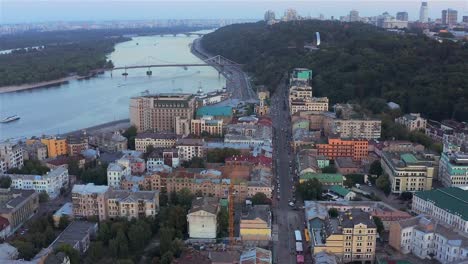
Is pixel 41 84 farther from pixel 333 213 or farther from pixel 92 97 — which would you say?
pixel 333 213

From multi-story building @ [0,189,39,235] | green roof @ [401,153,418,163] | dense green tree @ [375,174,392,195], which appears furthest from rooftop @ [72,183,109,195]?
green roof @ [401,153,418,163]

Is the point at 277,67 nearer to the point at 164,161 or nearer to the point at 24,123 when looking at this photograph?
the point at 24,123

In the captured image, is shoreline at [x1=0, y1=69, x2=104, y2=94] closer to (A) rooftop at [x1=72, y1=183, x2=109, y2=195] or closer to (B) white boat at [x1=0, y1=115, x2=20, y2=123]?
(B) white boat at [x1=0, y1=115, x2=20, y2=123]

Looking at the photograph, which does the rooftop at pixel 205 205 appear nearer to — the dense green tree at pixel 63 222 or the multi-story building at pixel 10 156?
the dense green tree at pixel 63 222

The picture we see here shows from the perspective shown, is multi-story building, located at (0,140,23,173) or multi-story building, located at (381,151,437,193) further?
Result: multi-story building, located at (0,140,23,173)

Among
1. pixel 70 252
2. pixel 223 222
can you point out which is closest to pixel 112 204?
pixel 70 252

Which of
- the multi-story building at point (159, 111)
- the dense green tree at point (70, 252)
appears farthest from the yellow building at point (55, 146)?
the dense green tree at point (70, 252)
